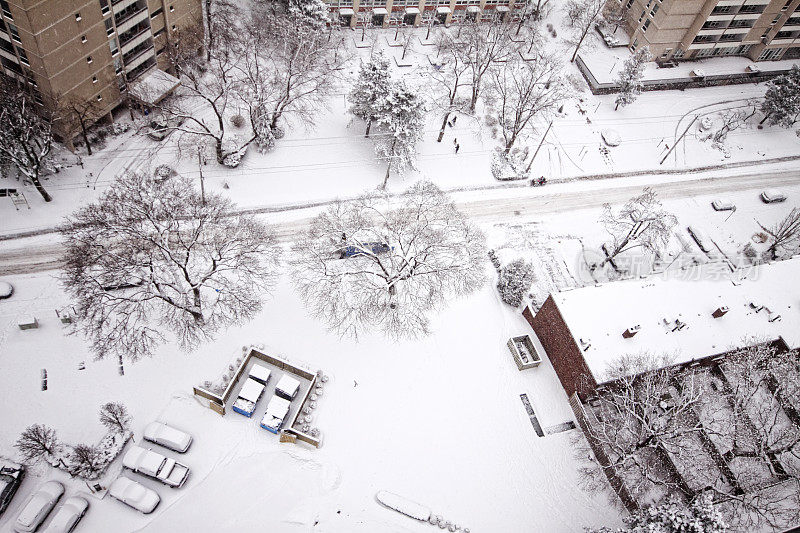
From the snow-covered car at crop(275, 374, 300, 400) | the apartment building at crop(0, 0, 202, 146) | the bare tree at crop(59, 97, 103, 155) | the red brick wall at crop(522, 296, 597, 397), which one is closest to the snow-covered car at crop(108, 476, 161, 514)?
the snow-covered car at crop(275, 374, 300, 400)

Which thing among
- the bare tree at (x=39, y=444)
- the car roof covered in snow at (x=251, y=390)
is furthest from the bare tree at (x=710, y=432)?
the bare tree at (x=39, y=444)

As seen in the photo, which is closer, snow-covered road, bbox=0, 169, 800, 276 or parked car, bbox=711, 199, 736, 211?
snow-covered road, bbox=0, 169, 800, 276

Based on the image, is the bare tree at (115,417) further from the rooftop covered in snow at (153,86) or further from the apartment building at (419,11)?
the apartment building at (419,11)

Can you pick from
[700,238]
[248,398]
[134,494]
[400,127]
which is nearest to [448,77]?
[400,127]

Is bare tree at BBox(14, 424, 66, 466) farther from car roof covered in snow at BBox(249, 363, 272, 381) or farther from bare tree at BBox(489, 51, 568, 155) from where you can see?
bare tree at BBox(489, 51, 568, 155)

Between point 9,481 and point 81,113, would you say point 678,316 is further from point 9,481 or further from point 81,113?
point 81,113
